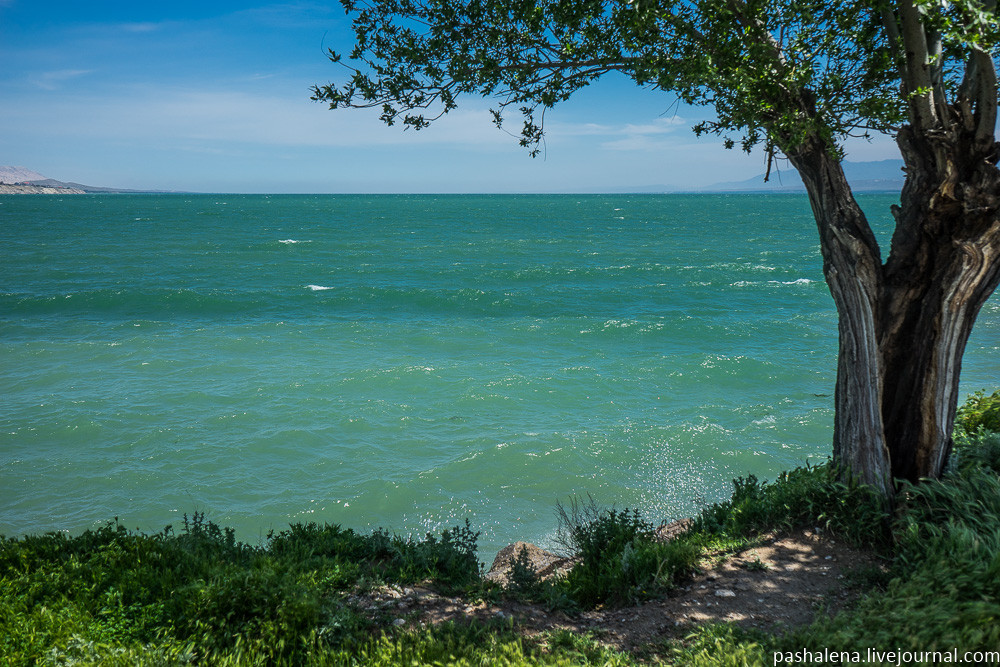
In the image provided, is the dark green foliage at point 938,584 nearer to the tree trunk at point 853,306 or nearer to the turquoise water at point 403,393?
the tree trunk at point 853,306

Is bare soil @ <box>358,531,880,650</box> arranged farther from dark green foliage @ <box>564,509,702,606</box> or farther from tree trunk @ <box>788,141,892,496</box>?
tree trunk @ <box>788,141,892,496</box>

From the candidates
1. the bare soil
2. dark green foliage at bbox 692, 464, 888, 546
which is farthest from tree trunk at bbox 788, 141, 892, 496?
the bare soil

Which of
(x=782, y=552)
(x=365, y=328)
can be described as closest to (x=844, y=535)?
(x=782, y=552)

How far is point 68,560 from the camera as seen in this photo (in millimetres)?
5582

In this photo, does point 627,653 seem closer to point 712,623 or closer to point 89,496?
point 712,623

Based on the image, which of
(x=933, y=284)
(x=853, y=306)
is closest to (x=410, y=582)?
(x=853, y=306)

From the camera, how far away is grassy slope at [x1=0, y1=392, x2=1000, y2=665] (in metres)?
4.50

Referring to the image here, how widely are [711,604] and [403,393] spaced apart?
12369 millimetres

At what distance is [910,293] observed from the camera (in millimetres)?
6598

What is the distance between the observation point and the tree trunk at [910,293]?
6184 mm

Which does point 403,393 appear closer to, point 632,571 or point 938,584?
point 632,571

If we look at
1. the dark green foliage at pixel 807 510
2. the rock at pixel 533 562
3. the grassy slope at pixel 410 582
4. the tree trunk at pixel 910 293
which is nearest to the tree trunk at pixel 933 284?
the tree trunk at pixel 910 293

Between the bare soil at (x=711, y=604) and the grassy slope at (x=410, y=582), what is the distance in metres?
0.18

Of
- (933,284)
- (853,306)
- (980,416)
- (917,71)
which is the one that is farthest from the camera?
(980,416)
